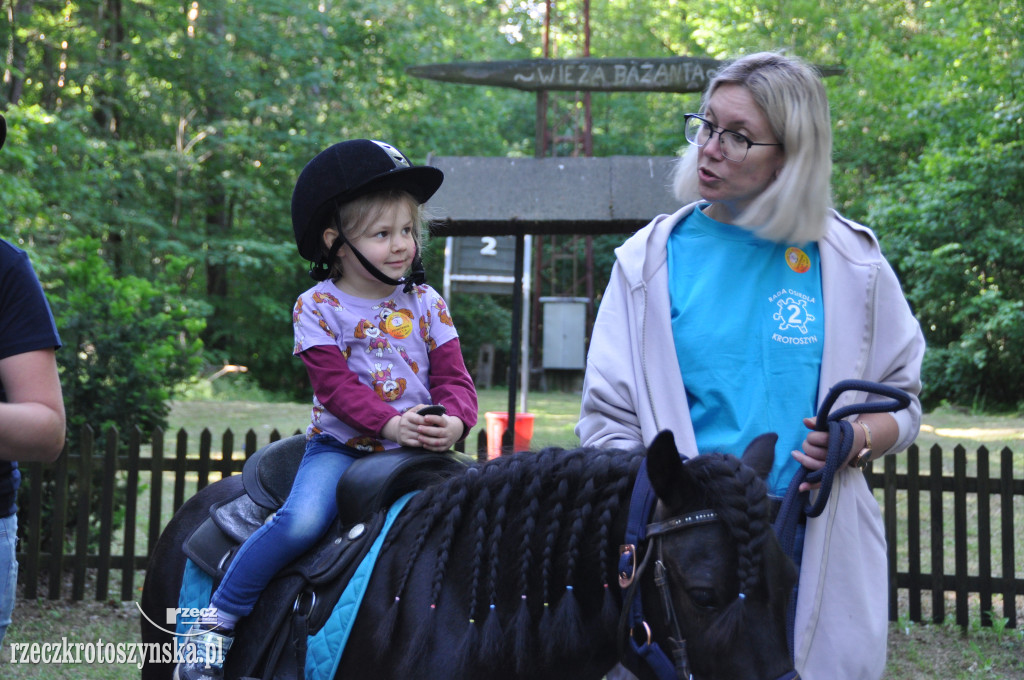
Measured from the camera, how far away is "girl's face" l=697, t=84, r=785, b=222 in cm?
232

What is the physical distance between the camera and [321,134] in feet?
71.3

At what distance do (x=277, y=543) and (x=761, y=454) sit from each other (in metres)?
1.29

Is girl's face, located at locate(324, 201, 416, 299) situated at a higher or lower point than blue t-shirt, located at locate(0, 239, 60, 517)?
higher

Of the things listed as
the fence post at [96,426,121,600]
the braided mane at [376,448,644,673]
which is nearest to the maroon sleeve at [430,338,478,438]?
the braided mane at [376,448,644,673]

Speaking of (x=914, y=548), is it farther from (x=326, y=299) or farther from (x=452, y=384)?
(x=326, y=299)

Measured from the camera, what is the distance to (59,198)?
1391cm

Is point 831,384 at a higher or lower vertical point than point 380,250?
lower

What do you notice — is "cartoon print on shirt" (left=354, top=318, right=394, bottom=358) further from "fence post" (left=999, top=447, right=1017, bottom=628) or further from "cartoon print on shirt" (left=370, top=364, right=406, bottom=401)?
"fence post" (left=999, top=447, right=1017, bottom=628)

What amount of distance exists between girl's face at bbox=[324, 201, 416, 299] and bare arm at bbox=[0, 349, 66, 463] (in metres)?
0.91

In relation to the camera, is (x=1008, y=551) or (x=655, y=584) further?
(x=1008, y=551)

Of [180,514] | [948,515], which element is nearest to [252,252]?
[948,515]

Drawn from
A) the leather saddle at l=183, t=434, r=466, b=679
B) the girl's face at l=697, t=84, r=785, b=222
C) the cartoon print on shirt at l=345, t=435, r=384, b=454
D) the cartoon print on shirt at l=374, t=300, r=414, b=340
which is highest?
the girl's face at l=697, t=84, r=785, b=222

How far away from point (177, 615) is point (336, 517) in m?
0.74

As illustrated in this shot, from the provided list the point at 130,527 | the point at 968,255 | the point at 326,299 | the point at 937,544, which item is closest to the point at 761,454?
the point at 326,299
